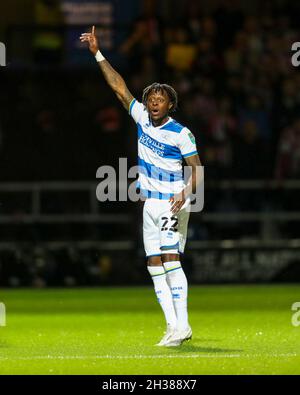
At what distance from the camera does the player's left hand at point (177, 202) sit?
1056cm

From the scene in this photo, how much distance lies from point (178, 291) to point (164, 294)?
0.71 feet

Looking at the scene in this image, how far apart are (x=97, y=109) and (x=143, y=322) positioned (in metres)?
7.72

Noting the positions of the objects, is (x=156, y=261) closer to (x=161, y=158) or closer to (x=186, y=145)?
(x=161, y=158)

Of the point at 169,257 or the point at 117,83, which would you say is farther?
the point at 117,83

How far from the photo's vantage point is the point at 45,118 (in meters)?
20.1

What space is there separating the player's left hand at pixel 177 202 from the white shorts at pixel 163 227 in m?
0.11

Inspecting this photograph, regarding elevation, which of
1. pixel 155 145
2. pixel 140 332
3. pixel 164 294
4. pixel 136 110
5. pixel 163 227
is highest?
pixel 136 110

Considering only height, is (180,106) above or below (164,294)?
Answer: above

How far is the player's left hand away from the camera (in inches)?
416

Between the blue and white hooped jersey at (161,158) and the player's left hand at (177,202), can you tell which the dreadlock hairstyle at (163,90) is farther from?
the player's left hand at (177,202)

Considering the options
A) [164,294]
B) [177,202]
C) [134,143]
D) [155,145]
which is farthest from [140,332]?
[134,143]

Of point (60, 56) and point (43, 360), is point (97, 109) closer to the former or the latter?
point (60, 56)

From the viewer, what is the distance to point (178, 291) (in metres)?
10.6

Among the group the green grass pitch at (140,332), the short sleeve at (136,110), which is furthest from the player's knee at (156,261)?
the short sleeve at (136,110)
